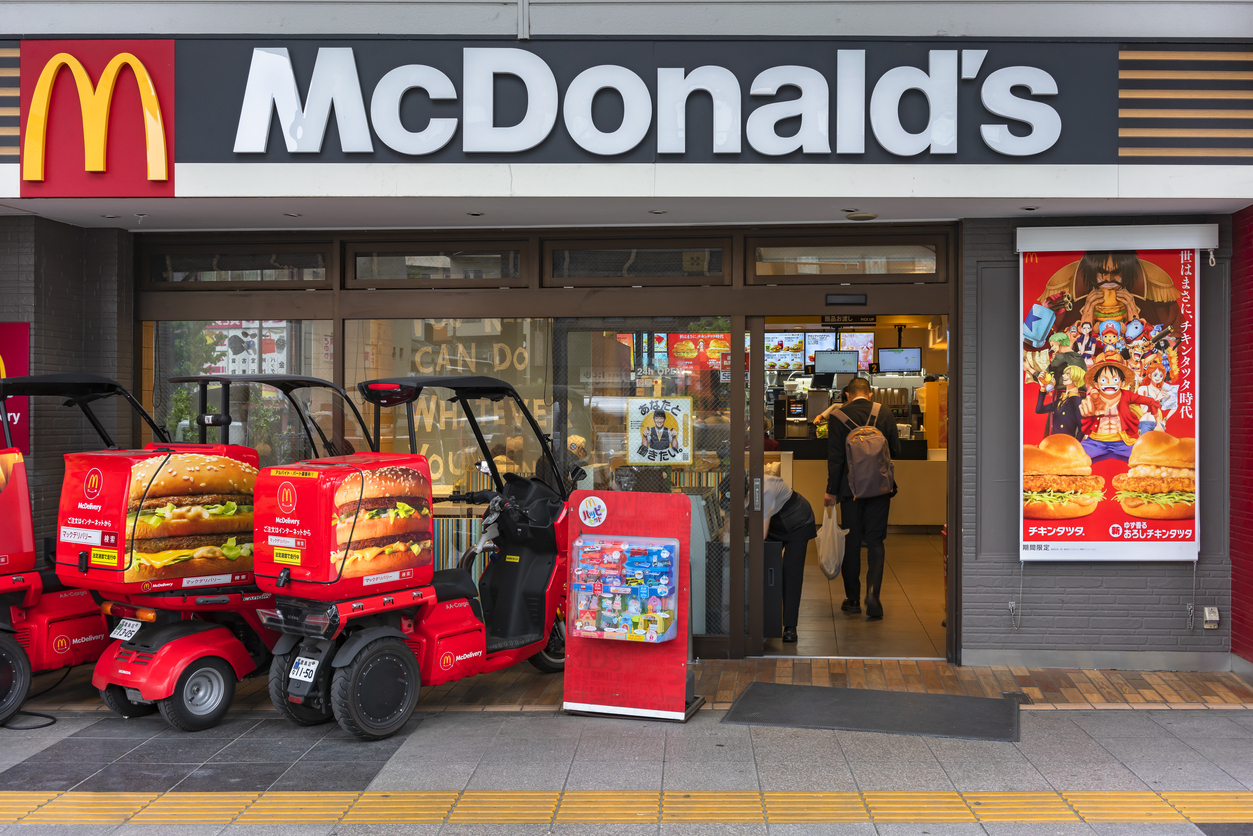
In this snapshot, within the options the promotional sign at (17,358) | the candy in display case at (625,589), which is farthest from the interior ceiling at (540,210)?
the candy in display case at (625,589)

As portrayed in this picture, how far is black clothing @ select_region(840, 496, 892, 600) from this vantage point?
798 cm

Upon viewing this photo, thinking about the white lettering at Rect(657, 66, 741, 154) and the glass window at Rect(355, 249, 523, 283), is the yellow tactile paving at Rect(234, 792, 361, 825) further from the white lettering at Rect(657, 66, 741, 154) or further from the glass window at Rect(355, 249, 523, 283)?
the white lettering at Rect(657, 66, 741, 154)

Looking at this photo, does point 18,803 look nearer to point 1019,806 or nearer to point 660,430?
point 660,430

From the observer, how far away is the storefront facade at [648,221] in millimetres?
5961

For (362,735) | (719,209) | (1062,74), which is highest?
(1062,74)

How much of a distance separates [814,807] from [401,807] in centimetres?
183

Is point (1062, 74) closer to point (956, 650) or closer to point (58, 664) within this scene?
point (956, 650)

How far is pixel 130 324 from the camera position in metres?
7.07

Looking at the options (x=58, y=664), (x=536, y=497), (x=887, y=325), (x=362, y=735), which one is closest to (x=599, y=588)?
(x=536, y=497)

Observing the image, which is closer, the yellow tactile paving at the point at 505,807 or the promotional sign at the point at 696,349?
the yellow tactile paving at the point at 505,807

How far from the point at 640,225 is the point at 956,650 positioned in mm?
3663

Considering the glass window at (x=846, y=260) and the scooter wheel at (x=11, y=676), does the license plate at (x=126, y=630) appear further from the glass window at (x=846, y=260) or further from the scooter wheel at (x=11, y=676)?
the glass window at (x=846, y=260)

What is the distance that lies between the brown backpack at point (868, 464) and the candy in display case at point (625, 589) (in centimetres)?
310

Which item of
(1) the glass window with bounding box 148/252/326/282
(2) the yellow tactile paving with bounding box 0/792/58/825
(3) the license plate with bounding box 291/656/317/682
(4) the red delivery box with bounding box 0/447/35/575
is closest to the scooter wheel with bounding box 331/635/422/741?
(3) the license plate with bounding box 291/656/317/682
